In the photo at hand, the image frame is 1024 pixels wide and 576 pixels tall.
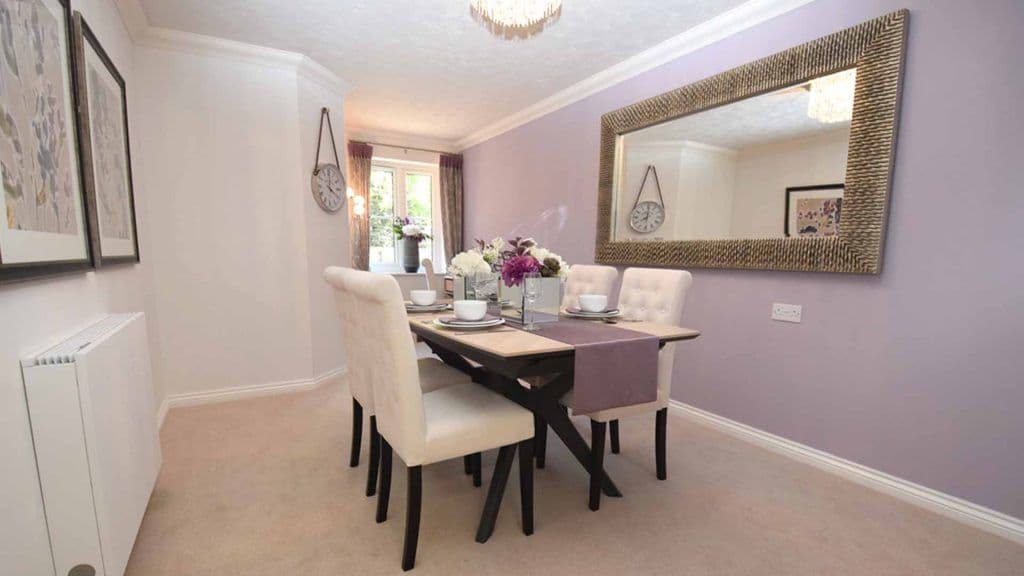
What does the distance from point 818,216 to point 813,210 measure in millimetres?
41

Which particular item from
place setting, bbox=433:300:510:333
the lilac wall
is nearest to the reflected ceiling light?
the lilac wall

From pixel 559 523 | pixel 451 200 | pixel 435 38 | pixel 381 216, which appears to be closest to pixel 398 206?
pixel 381 216

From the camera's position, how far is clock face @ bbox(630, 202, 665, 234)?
2.96 meters

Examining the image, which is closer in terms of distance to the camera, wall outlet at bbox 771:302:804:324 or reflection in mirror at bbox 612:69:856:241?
reflection in mirror at bbox 612:69:856:241

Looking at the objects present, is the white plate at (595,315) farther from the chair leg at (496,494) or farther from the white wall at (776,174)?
the white wall at (776,174)

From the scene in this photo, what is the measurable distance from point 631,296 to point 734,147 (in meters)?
1.17

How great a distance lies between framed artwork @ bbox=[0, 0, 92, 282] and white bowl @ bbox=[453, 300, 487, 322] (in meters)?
1.27

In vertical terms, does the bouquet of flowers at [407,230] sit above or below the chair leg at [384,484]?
above

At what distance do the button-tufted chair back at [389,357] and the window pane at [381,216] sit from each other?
3.81m

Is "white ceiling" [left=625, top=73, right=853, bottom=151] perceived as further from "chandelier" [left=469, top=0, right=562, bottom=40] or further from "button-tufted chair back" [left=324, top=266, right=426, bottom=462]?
"button-tufted chair back" [left=324, top=266, right=426, bottom=462]

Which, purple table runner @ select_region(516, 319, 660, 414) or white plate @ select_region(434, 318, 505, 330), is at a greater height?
white plate @ select_region(434, 318, 505, 330)

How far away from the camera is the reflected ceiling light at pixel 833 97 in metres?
1.99

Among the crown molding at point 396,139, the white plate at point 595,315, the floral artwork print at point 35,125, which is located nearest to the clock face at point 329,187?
the crown molding at point 396,139

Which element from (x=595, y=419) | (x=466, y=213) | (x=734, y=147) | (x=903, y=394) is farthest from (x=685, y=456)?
(x=466, y=213)
